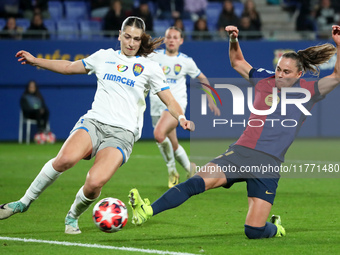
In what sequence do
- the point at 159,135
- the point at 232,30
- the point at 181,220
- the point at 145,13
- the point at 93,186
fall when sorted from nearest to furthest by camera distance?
1. the point at 93,186
2. the point at 232,30
3. the point at 181,220
4. the point at 159,135
5. the point at 145,13

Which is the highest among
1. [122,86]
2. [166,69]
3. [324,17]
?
[122,86]

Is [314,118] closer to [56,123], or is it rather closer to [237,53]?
[56,123]

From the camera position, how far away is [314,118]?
2072 centimetres

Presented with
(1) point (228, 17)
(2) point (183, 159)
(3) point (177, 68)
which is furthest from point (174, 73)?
(1) point (228, 17)

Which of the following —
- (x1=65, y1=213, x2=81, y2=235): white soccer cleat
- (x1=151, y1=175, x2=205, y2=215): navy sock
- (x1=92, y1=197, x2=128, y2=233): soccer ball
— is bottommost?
Result: (x1=65, y1=213, x2=81, y2=235): white soccer cleat

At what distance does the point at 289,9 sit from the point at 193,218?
1623 centimetres

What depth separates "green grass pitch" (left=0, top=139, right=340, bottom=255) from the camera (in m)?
5.84

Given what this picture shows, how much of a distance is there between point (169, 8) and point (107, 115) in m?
14.4

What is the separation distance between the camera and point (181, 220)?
7.38m

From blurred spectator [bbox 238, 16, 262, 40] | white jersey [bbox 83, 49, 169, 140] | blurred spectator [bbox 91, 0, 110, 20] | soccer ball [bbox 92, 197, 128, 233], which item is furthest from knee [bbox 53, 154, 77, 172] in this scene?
blurred spectator [bbox 91, 0, 110, 20]

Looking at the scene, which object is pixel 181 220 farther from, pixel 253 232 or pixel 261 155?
pixel 261 155

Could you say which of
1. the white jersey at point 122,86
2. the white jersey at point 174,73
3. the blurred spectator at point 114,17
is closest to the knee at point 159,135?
the white jersey at point 174,73

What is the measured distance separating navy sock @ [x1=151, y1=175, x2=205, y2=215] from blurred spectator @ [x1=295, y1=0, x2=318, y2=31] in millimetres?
15520

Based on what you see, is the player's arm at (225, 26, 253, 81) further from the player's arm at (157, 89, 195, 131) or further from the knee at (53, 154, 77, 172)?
the knee at (53, 154, 77, 172)
